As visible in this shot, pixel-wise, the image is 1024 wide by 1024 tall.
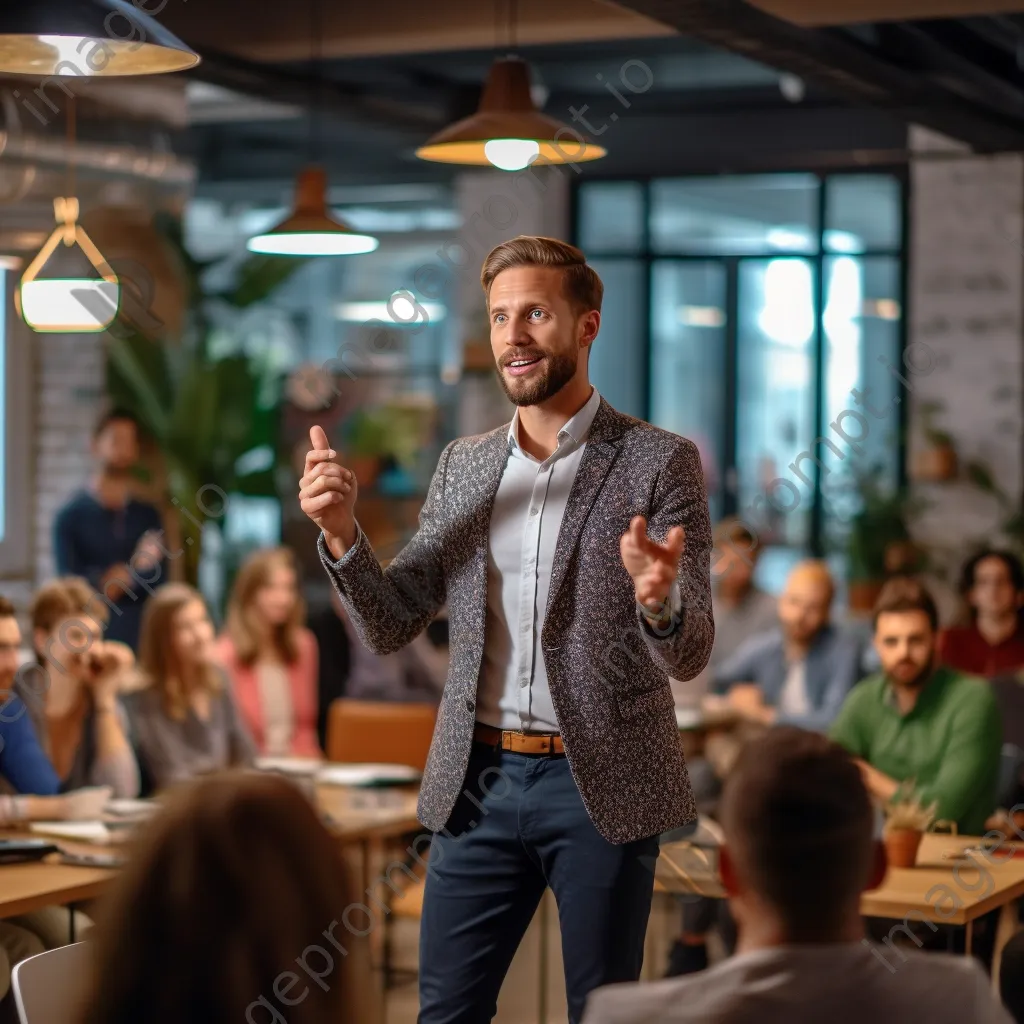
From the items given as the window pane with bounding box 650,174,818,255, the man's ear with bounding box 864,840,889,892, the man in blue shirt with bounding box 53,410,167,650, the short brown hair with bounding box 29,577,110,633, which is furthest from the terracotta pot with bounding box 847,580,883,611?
the man's ear with bounding box 864,840,889,892

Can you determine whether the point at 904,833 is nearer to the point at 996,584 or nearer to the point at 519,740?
the point at 519,740

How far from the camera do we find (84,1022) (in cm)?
137

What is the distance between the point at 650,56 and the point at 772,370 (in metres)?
1.91

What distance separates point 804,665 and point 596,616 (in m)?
3.90

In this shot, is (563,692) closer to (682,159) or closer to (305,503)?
(305,503)

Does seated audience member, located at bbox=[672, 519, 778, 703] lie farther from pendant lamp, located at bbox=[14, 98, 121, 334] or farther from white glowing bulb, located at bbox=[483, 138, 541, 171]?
pendant lamp, located at bbox=[14, 98, 121, 334]

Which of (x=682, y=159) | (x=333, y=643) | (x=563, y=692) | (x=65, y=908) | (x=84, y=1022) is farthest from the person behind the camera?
(x=682, y=159)

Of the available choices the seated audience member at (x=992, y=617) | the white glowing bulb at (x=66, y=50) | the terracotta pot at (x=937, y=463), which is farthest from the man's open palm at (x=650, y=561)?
the terracotta pot at (x=937, y=463)

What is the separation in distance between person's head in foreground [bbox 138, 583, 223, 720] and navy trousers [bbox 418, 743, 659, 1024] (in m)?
2.70

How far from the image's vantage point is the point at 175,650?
5023 millimetres

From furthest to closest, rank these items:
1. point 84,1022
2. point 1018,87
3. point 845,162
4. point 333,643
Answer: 1. point 845,162
2. point 1018,87
3. point 333,643
4. point 84,1022

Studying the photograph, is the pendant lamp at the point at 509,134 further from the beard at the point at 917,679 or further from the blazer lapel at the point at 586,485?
the blazer lapel at the point at 586,485

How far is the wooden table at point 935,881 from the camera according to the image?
323 centimetres

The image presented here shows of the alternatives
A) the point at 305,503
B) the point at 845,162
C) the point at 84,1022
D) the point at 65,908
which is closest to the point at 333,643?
the point at 65,908
